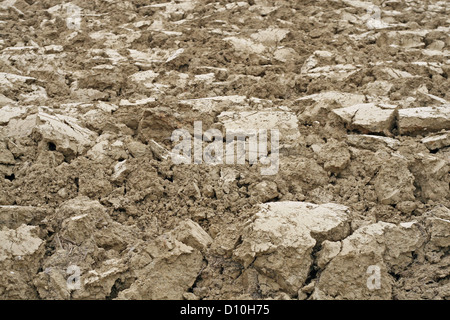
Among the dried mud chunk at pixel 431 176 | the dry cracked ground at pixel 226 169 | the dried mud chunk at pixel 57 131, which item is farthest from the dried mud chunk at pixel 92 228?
the dried mud chunk at pixel 431 176

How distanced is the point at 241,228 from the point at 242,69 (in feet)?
8.21

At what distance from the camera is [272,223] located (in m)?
2.65

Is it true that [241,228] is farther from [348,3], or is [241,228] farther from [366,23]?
[348,3]

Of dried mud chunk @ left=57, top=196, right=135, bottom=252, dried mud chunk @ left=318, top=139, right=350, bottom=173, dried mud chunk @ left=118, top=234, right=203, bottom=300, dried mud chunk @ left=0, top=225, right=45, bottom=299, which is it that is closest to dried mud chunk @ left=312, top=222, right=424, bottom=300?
dried mud chunk @ left=318, top=139, right=350, bottom=173

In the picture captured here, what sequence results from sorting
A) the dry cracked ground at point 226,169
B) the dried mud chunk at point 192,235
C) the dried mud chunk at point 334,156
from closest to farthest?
the dry cracked ground at point 226,169 < the dried mud chunk at point 192,235 < the dried mud chunk at point 334,156

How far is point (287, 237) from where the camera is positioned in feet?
8.41

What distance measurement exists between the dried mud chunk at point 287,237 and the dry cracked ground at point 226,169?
0.01 metres

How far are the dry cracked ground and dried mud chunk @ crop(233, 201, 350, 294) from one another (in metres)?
0.01

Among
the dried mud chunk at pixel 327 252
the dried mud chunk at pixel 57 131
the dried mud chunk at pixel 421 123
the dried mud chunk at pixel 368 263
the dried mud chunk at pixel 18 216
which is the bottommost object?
the dried mud chunk at pixel 368 263

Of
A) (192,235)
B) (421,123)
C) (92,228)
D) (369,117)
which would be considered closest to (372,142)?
(369,117)

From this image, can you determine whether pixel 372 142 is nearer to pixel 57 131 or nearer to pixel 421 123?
pixel 421 123

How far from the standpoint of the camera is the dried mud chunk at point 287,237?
2475mm

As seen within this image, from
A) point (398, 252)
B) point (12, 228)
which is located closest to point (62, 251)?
point (12, 228)

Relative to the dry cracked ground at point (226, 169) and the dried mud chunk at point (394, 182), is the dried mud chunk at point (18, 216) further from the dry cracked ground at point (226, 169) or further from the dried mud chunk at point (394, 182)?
the dried mud chunk at point (394, 182)
